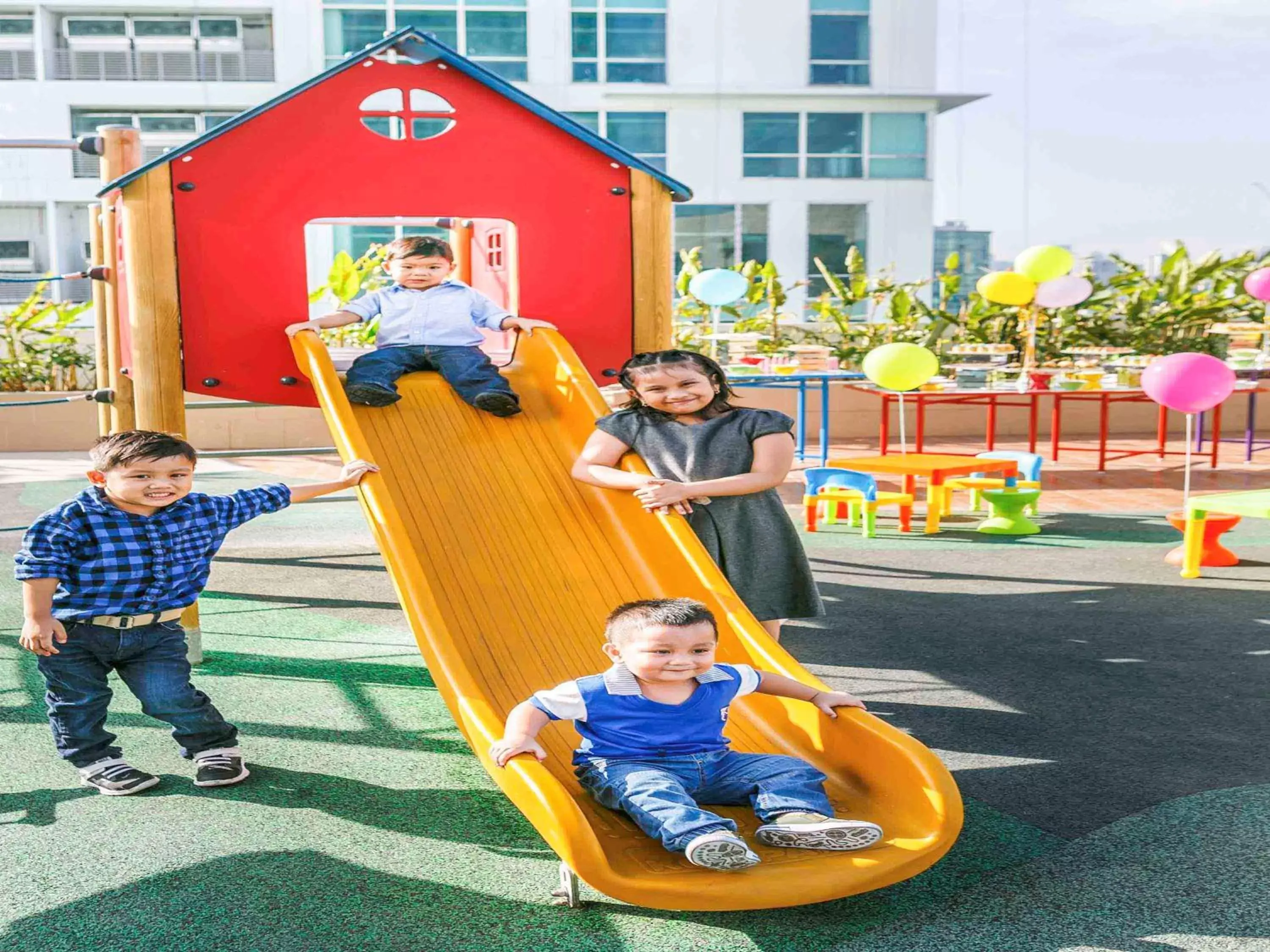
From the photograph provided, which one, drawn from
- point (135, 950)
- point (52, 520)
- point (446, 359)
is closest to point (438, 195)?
point (446, 359)

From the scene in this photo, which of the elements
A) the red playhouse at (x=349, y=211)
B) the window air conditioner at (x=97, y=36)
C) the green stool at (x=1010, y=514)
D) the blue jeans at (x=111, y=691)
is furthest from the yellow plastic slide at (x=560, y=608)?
the window air conditioner at (x=97, y=36)

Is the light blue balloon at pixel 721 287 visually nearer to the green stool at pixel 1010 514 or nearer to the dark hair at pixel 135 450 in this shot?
the green stool at pixel 1010 514

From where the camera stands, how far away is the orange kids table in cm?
821

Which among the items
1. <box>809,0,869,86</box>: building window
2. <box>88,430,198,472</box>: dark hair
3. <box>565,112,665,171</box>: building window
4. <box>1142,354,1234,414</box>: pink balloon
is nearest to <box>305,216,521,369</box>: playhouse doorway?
<box>88,430,198,472</box>: dark hair

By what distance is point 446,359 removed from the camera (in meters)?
5.41

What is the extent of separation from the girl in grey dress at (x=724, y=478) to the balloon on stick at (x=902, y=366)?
429cm

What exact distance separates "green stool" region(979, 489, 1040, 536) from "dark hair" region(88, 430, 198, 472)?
5.87 meters

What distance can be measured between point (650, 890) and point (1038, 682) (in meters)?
2.69

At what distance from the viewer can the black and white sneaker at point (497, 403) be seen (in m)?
5.11

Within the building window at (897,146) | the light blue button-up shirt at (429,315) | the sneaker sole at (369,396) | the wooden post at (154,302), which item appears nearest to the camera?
the wooden post at (154,302)

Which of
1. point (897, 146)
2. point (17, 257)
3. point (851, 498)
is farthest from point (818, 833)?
point (17, 257)

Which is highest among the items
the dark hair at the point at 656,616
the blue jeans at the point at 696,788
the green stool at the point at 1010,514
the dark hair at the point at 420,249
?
the dark hair at the point at 420,249

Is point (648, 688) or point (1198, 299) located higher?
point (1198, 299)

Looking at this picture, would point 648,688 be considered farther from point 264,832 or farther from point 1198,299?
point 1198,299
